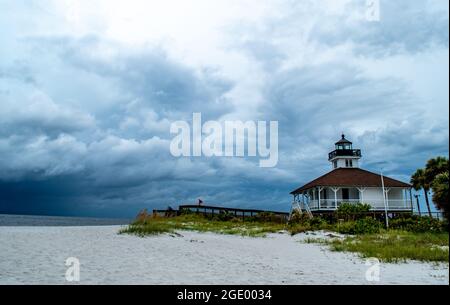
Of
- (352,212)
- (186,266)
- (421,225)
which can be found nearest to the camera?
(186,266)

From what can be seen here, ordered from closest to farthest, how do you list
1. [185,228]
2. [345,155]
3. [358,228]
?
[358,228] < [185,228] < [345,155]

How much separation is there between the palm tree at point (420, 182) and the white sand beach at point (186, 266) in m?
27.3

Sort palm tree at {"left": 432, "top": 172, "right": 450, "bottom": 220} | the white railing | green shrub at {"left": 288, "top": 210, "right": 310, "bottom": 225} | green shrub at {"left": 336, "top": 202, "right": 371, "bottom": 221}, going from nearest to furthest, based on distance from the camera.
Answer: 1. palm tree at {"left": 432, "top": 172, "right": 450, "bottom": 220}
2. green shrub at {"left": 336, "top": 202, "right": 371, "bottom": 221}
3. green shrub at {"left": 288, "top": 210, "right": 310, "bottom": 225}
4. the white railing

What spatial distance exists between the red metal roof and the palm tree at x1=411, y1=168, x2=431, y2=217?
130cm

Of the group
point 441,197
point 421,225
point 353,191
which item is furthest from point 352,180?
point 441,197

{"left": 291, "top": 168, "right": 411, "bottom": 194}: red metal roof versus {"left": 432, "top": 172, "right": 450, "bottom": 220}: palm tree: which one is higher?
{"left": 291, "top": 168, "right": 411, "bottom": 194}: red metal roof

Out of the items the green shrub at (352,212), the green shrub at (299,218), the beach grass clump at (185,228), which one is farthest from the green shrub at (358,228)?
the green shrub at (299,218)

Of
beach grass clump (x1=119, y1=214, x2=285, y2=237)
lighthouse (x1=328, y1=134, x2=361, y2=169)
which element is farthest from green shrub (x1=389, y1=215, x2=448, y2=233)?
lighthouse (x1=328, y1=134, x2=361, y2=169)

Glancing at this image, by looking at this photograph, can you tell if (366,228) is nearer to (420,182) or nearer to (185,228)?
(185,228)

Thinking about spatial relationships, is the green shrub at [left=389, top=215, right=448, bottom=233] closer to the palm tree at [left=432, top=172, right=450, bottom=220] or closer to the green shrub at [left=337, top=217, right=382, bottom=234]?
the green shrub at [left=337, top=217, right=382, bottom=234]

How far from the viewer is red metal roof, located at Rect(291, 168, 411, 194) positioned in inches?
1419

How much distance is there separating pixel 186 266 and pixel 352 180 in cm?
3018

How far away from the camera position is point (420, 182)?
37094 millimetres
